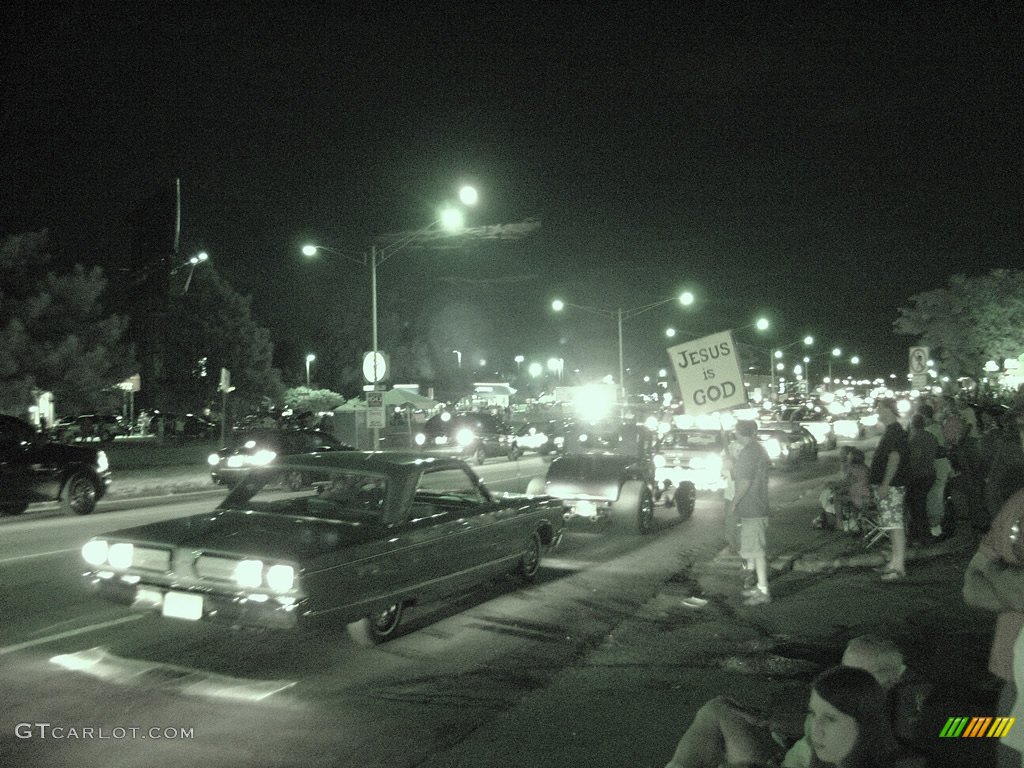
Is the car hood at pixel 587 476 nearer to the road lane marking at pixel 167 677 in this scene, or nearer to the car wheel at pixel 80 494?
the road lane marking at pixel 167 677

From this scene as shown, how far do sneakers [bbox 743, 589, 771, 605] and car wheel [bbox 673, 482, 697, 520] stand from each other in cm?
639

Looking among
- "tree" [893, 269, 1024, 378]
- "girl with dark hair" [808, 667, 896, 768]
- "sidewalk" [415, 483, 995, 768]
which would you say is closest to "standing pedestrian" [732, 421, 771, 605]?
"sidewalk" [415, 483, 995, 768]

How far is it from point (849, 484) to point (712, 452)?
6886 mm

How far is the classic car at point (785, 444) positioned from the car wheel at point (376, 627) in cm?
1863

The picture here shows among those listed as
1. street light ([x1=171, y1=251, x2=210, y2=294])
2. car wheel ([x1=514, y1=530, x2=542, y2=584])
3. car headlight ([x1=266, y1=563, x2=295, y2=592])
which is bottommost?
car wheel ([x1=514, y1=530, x2=542, y2=584])

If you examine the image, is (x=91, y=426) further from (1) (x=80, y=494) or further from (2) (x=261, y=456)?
(1) (x=80, y=494)

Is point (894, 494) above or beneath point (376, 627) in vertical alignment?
above

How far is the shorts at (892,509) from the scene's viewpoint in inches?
389

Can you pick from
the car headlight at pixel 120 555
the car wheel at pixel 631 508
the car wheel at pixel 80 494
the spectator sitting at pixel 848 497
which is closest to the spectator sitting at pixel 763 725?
the car headlight at pixel 120 555

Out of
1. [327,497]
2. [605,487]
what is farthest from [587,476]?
[327,497]

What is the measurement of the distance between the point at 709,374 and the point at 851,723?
929 centimetres

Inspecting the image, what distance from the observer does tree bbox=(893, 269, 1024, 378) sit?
43469 millimetres

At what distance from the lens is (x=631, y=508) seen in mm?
13578

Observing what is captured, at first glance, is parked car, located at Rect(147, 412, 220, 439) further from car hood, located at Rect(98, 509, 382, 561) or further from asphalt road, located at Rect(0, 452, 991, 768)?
car hood, located at Rect(98, 509, 382, 561)
